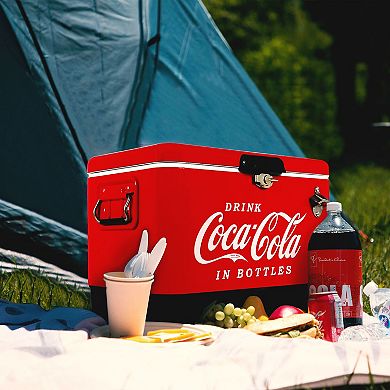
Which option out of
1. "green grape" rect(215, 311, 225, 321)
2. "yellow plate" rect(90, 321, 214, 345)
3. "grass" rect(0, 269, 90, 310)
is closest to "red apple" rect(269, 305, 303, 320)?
"green grape" rect(215, 311, 225, 321)

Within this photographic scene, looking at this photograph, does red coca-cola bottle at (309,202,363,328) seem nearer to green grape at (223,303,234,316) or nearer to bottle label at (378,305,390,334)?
bottle label at (378,305,390,334)

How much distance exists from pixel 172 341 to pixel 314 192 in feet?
2.77

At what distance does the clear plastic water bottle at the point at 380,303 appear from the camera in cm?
202

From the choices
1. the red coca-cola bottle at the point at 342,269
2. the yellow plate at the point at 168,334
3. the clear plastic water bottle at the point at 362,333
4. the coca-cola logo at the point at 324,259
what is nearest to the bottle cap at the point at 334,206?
the red coca-cola bottle at the point at 342,269

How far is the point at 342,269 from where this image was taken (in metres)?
2.01

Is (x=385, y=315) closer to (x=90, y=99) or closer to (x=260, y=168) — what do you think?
(x=260, y=168)

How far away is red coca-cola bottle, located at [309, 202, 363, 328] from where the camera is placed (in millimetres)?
2002

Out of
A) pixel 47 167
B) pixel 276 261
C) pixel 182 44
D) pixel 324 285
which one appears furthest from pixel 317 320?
pixel 182 44

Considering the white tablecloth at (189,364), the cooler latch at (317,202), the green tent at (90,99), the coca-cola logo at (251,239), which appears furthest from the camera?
the green tent at (90,99)

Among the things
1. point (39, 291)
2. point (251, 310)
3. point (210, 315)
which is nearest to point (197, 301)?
point (210, 315)

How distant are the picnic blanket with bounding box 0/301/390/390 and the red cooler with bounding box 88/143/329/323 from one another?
27 centimetres

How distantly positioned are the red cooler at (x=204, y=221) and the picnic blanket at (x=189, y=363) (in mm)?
272

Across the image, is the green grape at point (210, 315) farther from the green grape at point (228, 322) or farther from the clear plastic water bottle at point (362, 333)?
the clear plastic water bottle at point (362, 333)

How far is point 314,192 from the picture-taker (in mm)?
2320
